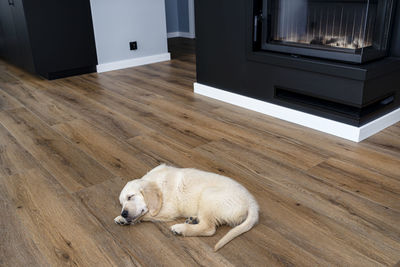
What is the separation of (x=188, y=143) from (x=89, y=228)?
90 centimetres

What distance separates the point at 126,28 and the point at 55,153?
7.76 ft

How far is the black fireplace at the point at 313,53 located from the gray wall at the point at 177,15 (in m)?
3.45

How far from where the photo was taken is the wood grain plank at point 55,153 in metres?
1.81

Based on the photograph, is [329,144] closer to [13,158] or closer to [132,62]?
[13,158]

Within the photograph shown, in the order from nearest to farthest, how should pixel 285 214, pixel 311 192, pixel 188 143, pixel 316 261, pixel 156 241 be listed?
pixel 316 261 → pixel 156 241 → pixel 285 214 → pixel 311 192 → pixel 188 143

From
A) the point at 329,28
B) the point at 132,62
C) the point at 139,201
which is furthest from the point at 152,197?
the point at 132,62

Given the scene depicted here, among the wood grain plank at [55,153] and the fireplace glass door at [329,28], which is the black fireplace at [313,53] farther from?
the wood grain plank at [55,153]

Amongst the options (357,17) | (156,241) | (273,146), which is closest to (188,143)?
(273,146)

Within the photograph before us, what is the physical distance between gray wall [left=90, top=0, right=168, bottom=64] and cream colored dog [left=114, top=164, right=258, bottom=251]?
2.85 meters

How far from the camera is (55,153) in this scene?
82.2 inches

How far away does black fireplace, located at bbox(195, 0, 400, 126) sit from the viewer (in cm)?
207

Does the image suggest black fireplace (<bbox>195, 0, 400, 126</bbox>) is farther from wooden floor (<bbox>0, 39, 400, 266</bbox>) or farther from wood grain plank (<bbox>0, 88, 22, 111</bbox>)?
wood grain plank (<bbox>0, 88, 22, 111</bbox>)

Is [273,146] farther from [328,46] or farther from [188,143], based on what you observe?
[328,46]

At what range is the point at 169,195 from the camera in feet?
4.73
